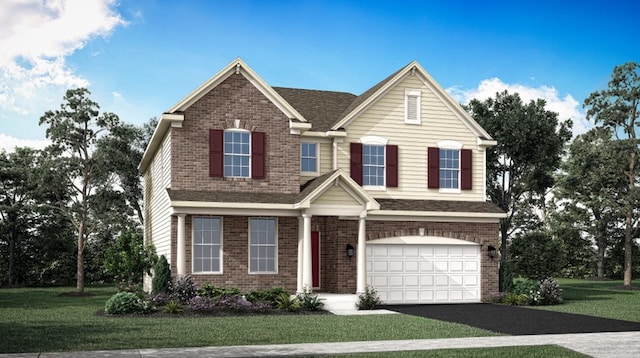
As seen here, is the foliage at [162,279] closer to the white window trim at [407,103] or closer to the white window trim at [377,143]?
the white window trim at [377,143]

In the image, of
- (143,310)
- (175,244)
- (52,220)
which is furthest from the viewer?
(52,220)

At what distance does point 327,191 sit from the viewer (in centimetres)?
2331

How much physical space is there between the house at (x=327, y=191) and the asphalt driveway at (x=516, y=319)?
2.25 m

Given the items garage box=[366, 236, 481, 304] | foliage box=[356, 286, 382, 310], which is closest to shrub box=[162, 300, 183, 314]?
foliage box=[356, 286, 382, 310]

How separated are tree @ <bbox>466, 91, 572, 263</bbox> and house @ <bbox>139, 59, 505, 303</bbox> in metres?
8.77

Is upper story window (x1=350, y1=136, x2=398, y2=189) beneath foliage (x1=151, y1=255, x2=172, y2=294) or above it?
above

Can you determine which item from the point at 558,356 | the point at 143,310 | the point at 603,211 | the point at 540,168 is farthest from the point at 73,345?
the point at 603,211

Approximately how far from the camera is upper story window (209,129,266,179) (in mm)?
24188

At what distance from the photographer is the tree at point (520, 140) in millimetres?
36031

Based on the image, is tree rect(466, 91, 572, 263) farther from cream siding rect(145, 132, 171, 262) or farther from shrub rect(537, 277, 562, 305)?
cream siding rect(145, 132, 171, 262)

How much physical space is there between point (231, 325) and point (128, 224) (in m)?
20.9

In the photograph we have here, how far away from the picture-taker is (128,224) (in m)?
37.2

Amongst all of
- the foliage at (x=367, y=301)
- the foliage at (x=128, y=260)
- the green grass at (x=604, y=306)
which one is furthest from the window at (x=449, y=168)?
the foliage at (x=128, y=260)

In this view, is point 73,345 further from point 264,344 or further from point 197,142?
point 197,142
